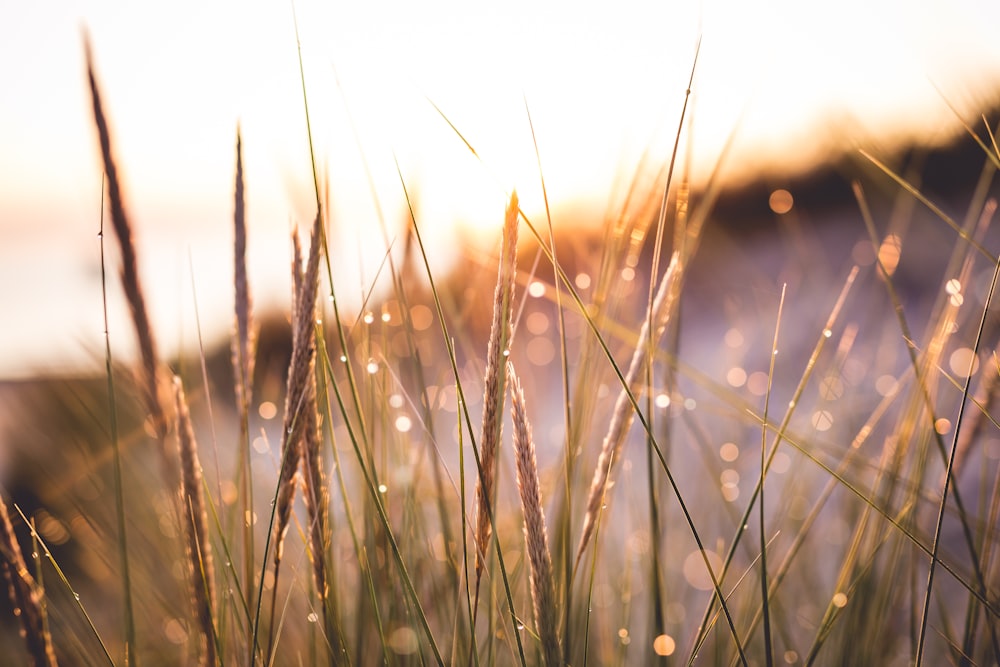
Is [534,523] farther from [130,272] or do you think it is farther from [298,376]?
[130,272]

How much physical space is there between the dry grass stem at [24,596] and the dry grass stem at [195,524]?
0.44 ft

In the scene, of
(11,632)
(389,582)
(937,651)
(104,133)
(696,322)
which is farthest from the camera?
(696,322)

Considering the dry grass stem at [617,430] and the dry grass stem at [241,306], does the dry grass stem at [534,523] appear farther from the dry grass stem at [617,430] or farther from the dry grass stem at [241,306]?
the dry grass stem at [241,306]

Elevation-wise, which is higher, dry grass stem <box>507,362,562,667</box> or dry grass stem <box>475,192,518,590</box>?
dry grass stem <box>475,192,518,590</box>

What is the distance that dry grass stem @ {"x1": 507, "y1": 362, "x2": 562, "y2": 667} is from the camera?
0.55 metres

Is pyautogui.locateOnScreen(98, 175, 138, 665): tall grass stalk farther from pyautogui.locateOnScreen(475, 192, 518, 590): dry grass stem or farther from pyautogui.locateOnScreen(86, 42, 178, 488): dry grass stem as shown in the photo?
pyautogui.locateOnScreen(475, 192, 518, 590): dry grass stem

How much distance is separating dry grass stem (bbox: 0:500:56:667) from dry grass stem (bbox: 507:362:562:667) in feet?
1.47

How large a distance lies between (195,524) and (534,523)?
329mm

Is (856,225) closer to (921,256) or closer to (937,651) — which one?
(921,256)

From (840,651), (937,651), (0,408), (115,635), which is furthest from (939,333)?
(0,408)

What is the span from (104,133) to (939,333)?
1.10 m

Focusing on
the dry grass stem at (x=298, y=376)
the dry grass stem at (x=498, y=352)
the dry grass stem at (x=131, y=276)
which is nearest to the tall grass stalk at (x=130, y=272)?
the dry grass stem at (x=131, y=276)

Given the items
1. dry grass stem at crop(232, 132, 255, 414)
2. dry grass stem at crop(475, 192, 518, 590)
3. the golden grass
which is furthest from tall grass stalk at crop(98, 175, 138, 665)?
dry grass stem at crop(475, 192, 518, 590)

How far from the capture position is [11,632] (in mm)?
2895
